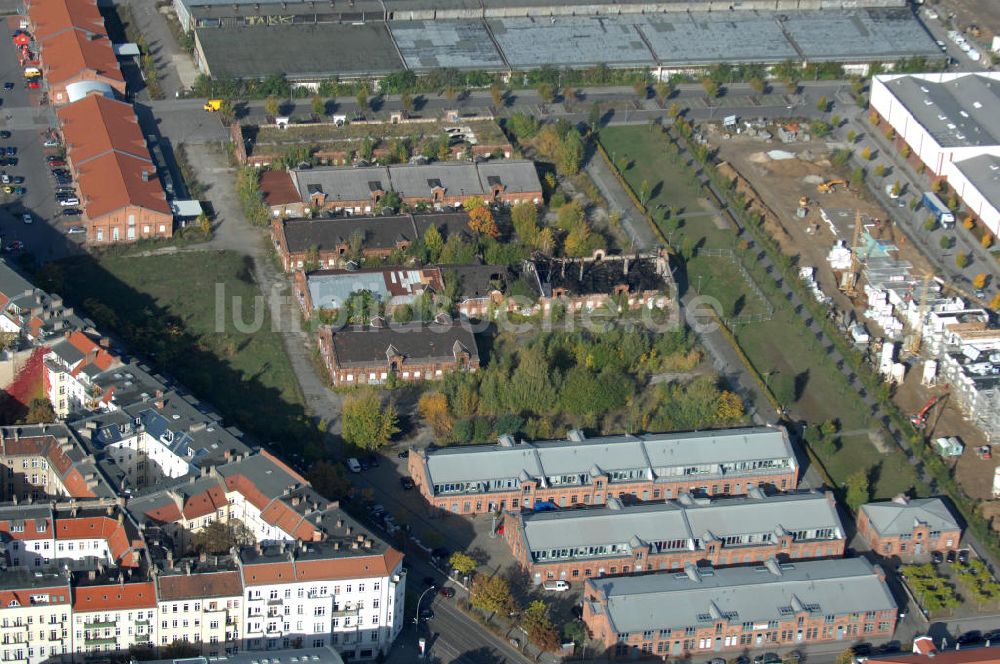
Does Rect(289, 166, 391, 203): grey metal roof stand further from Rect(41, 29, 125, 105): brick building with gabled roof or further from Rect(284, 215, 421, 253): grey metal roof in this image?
Rect(41, 29, 125, 105): brick building with gabled roof

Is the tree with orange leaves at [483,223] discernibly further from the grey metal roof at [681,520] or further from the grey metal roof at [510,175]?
the grey metal roof at [681,520]

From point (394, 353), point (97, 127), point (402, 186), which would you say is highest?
point (97, 127)

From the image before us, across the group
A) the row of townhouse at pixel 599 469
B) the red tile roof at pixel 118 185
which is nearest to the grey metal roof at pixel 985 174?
the row of townhouse at pixel 599 469

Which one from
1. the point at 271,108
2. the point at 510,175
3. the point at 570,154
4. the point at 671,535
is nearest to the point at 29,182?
the point at 271,108

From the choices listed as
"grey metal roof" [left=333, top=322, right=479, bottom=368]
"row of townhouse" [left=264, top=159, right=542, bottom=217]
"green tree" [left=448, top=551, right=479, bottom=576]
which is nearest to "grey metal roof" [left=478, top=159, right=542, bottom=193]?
"row of townhouse" [left=264, top=159, right=542, bottom=217]

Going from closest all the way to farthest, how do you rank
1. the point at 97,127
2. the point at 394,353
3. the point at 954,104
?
1. the point at 394,353
2. the point at 97,127
3. the point at 954,104

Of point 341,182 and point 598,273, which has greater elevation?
point 341,182

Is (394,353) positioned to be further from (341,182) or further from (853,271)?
(853,271)
